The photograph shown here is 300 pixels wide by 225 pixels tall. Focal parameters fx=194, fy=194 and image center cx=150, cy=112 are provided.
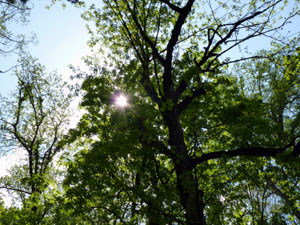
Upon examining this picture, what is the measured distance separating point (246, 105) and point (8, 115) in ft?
55.9

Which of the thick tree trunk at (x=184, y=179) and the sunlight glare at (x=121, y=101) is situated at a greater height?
the sunlight glare at (x=121, y=101)

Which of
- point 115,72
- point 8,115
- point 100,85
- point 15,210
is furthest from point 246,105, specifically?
point 8,115

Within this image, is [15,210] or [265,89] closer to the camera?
[15,210]

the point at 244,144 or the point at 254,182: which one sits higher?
the point at 244,144

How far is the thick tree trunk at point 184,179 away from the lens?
4176 millimetres

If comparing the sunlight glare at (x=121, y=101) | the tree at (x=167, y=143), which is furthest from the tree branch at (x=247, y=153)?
the sunlight glare at (x=121, y=101)

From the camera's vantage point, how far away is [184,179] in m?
4.18

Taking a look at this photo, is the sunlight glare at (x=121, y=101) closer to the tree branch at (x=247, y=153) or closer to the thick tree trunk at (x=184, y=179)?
the thick tree trunk at (x=184, y=179)

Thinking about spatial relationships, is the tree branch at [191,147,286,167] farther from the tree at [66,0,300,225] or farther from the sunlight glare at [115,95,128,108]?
the sunlight glare at [115,95,128,108]

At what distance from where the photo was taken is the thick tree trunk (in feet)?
13.7

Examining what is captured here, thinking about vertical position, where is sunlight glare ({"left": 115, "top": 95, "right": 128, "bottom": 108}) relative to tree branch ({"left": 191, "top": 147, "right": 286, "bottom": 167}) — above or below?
above

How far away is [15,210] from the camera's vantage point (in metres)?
10.0

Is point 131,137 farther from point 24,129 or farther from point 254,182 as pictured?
point 24,129

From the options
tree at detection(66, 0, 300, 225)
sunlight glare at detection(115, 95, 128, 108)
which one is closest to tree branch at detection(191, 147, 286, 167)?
tree at detection(66, 0, 300, 225)
